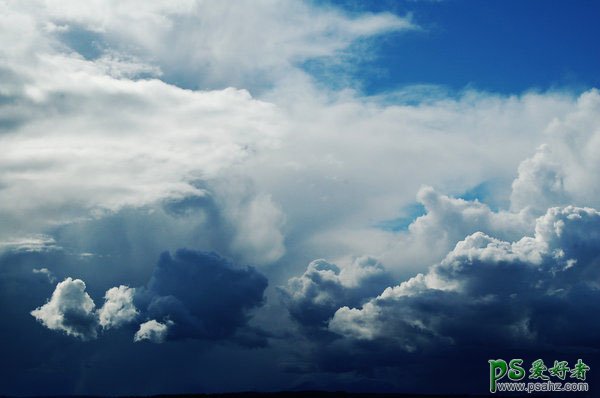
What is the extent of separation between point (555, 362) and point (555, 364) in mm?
1258

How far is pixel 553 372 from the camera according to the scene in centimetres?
19950

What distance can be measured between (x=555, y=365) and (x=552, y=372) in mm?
4277

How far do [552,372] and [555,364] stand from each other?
4.92 meters

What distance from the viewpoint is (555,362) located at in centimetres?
19900

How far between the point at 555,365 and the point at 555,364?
860mm

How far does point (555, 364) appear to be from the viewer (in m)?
199

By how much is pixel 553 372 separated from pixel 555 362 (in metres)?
5.84

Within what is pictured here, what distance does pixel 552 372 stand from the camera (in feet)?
656

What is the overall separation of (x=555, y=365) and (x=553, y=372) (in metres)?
4.01

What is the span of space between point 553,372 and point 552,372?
51cm

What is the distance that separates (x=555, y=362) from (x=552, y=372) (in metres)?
6.10

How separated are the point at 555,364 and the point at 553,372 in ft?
15.3
